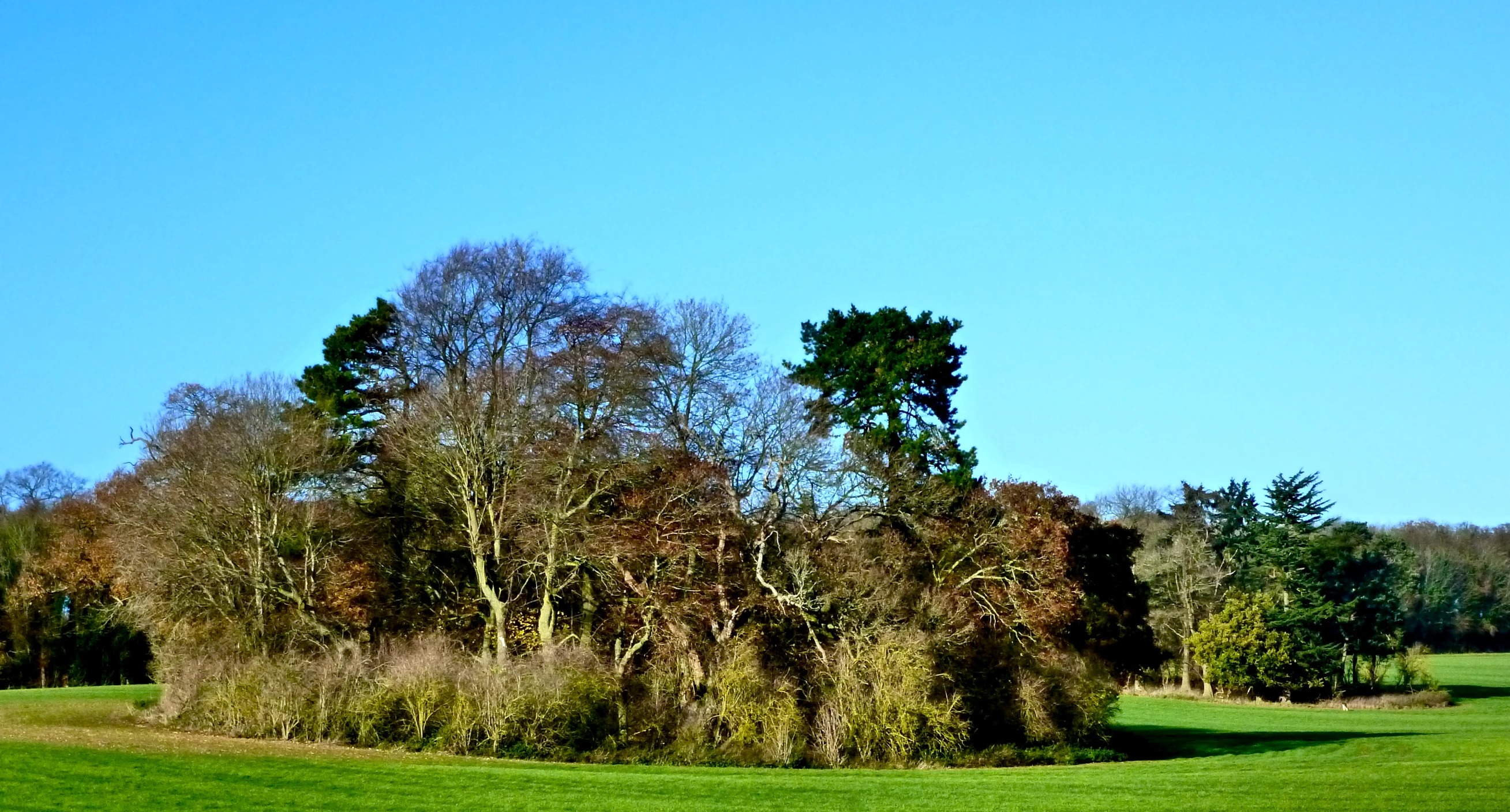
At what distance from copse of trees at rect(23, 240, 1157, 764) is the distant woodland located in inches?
3.8

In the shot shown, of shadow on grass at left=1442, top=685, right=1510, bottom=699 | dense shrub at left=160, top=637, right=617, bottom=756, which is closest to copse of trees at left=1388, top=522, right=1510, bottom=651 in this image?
shadow on grass at left=1442, top=685, right=1510, bottom=699

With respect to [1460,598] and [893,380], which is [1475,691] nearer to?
[1460,598]

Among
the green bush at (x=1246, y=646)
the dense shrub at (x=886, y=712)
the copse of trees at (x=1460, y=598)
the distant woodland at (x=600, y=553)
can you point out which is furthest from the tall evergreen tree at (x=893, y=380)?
the copse of trees at (x=1460, y=598)

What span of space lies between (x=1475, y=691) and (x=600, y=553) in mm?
59052

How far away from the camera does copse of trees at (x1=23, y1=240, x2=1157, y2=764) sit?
113 ft

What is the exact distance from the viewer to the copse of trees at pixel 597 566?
1356 inches

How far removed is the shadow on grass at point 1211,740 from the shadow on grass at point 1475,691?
28629 millimetres

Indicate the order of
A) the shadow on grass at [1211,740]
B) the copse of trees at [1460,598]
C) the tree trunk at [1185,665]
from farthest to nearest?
the copse of trees at [1460,598]
the tree trunk at [1185,665]
the shadow on grass at [1211,740]

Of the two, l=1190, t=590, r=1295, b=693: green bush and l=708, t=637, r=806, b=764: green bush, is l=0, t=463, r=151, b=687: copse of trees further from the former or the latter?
l=1190, t=590, r=1295, b=693: green bush

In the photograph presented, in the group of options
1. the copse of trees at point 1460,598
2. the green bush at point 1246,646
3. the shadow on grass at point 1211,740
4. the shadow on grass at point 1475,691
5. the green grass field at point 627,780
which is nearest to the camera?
the green grass field at point 627,780

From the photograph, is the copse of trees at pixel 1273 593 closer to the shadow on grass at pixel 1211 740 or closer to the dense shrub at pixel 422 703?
the shadow on grass at pixel 1211 740

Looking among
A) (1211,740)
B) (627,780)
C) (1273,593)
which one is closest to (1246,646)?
(1273,593)

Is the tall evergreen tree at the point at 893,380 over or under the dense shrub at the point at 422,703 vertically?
over

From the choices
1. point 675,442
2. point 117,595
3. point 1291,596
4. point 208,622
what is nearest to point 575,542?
point 675,442
